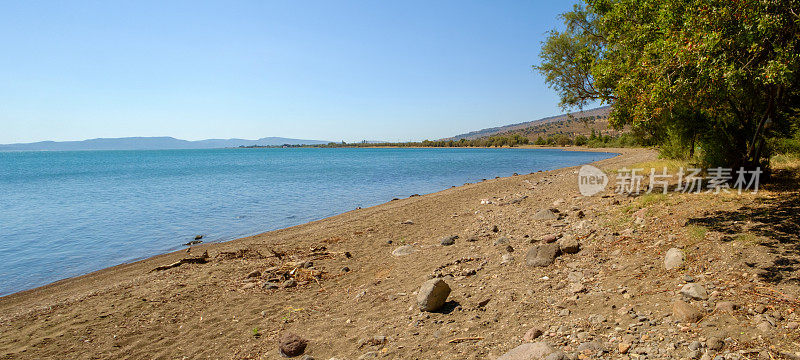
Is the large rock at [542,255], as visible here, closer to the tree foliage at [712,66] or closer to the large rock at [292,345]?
the tree foliage at [712,66]

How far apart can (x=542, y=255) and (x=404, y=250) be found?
13.3 ft

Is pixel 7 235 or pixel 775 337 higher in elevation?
pixel 775 337

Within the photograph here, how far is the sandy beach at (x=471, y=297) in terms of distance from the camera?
4.57 meters

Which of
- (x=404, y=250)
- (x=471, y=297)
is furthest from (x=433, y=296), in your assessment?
(x=404, y=250)

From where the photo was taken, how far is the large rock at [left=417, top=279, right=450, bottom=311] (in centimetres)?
600

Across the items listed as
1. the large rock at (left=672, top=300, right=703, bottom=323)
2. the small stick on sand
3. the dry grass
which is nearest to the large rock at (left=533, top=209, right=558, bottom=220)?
the large rock at (left=672, top=300, right=703, bottom=323)

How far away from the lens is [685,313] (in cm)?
450

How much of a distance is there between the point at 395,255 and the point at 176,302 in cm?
528

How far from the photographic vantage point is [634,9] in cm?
1055

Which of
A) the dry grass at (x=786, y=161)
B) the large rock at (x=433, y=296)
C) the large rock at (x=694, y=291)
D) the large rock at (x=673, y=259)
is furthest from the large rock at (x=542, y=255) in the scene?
the dry grass at (x=786, y=161)

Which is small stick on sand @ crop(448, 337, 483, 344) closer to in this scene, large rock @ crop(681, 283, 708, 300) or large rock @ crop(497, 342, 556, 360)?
large rock @ crop(497, 342, 556, 360)

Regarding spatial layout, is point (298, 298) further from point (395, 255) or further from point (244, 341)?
point (395, 255)

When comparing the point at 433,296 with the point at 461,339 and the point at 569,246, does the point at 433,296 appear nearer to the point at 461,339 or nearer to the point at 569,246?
the point at 461,339

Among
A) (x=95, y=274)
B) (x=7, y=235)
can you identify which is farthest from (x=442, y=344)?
(x=7, y=235)
